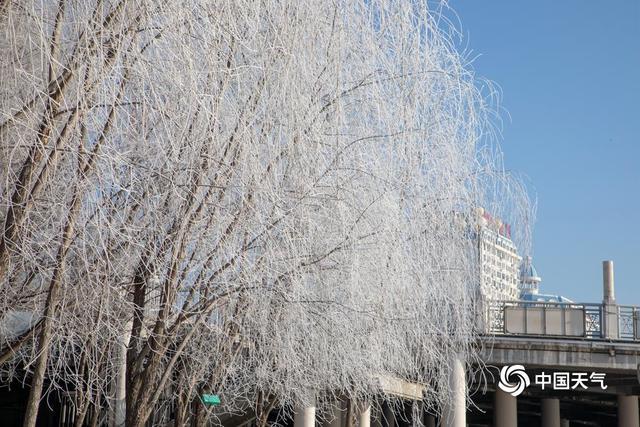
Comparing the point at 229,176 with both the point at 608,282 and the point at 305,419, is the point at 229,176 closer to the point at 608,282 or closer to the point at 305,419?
the point at 305,419

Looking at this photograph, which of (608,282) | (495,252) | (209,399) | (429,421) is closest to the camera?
(209,399)

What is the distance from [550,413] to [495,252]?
78.3 ft

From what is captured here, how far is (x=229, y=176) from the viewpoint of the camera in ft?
28.8

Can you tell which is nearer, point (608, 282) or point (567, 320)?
point (567, 320)

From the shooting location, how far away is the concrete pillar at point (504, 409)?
3062cm

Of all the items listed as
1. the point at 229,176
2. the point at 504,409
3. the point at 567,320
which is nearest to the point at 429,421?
the point at 504,409

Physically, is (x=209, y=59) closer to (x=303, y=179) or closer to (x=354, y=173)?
(x=303, y=179)

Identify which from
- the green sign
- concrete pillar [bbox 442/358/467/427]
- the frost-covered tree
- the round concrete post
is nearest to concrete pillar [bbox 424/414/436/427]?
the round concrete post

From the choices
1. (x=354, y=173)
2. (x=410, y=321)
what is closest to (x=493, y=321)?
(x=410, y=321)

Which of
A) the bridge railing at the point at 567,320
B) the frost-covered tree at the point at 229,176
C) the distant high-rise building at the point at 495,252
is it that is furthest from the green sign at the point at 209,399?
the bridge railing at the point at 567,320

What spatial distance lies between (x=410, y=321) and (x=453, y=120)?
8.17 feet

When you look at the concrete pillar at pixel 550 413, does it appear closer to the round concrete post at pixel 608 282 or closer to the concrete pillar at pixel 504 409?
the concrete pillar at pixel 504 409

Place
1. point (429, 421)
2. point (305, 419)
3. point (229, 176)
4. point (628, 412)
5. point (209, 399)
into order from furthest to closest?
1. point (429, 421)
2. point (628, 412)
3. point (305, 419)
4. point (209, 399)
5. point (229, 176)

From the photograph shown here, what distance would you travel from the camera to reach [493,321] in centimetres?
2522
